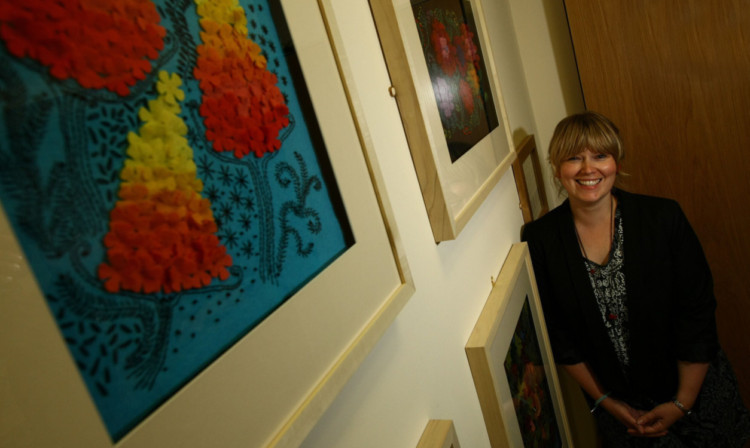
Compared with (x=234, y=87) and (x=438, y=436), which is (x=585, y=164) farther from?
(x=234, y=87)

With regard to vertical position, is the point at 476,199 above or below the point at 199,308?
below

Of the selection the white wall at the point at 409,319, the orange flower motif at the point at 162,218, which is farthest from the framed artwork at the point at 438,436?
the orange flower motif at the point at 162,218

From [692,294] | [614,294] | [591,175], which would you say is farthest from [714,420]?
[591,175]

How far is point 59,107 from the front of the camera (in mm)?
240

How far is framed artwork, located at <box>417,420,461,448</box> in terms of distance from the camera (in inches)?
23.9

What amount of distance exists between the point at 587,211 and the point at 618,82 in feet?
2.01

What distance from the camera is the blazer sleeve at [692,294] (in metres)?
1.40

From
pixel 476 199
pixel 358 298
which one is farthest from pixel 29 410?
pixel 476 199

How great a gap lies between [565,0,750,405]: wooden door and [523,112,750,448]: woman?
0.39 m

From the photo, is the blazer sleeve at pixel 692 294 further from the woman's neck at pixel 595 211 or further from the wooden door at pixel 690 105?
the wooden door at pixel 690 105

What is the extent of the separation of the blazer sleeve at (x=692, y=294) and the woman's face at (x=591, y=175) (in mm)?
230

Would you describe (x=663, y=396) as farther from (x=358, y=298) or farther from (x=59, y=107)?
(x=59, y=107)

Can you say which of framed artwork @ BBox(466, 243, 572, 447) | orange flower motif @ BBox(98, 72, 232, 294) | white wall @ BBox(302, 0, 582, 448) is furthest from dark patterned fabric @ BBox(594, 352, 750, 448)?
orange flower motif @ BBox(98, 72, 232, 294)

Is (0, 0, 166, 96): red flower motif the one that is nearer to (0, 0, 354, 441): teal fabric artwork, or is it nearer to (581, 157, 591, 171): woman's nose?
(0, 0, 354, 441): teal fabric artwork
